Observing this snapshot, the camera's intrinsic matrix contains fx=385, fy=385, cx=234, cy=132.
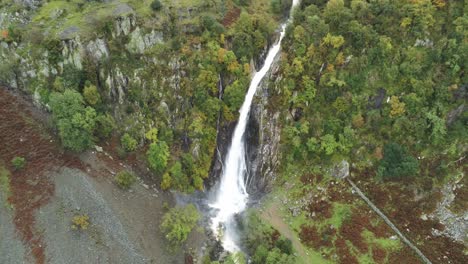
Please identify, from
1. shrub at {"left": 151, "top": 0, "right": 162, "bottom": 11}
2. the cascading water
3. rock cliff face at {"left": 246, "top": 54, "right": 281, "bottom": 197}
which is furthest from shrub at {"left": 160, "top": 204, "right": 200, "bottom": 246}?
shrub at {"left": 151, "top": 0, "right": 162, "bottom": 11}

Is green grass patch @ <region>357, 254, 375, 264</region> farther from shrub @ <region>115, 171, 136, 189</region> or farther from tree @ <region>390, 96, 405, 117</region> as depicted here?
shrub @ <region>115, 171, 136, 189</region>

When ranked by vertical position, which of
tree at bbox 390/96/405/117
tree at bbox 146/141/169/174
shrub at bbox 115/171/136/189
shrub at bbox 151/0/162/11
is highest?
shrub at bbox 151/0/162/11

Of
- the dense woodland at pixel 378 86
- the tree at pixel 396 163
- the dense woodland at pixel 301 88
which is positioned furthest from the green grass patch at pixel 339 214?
the tree at pixel 396 163

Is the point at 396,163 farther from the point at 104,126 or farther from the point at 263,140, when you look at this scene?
the point at 104,126

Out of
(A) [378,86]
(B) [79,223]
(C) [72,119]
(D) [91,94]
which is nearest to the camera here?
(B) [79,223]

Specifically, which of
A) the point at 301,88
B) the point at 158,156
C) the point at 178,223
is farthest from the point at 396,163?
the point at 158,156

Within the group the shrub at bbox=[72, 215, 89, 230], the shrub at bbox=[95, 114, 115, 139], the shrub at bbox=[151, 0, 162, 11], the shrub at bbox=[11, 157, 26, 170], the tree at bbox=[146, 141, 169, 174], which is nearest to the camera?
the shrub at bbox=[72, 215, 89, 230]
